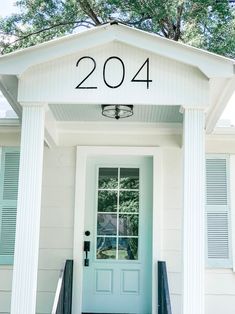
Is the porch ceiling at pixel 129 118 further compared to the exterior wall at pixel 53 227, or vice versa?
the exterior wall at pixel 53 227

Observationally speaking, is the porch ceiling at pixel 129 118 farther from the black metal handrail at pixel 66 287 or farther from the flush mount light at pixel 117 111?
the black metal handrail at pixel 66 287

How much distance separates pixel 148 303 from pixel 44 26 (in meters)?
9.10

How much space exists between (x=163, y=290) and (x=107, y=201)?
1365 millimetres

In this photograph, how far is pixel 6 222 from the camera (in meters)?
5.02

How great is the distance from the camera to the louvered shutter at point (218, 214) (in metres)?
4.99

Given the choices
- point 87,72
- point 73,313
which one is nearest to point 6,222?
point 73,313

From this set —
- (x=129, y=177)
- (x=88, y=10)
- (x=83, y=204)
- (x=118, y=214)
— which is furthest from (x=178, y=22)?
(x=83, y=204)

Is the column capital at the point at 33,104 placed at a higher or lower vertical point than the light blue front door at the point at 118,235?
higher

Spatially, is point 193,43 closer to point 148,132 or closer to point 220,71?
point 148,132

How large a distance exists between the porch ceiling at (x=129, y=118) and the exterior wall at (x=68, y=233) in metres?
0.45

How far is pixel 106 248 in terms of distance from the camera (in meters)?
5.11

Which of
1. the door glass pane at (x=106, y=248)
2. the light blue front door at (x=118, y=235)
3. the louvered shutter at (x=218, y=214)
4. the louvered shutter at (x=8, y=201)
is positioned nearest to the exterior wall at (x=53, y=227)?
the louvered shutter at (x=8, y=201)

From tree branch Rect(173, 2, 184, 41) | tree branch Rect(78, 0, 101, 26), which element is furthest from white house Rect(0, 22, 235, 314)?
tree branch Rect(78, 0, 101, 26)

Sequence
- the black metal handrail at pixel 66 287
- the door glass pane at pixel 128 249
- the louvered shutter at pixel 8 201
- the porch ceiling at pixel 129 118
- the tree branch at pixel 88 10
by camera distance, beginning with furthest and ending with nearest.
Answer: the tree branch at pixel 88 10
the door glass pane at pixel 128 249
the louvered shutter at pixel 8 201
the black metal handrail at pixel 66 287
the porch ceiling at pixel 129 118
